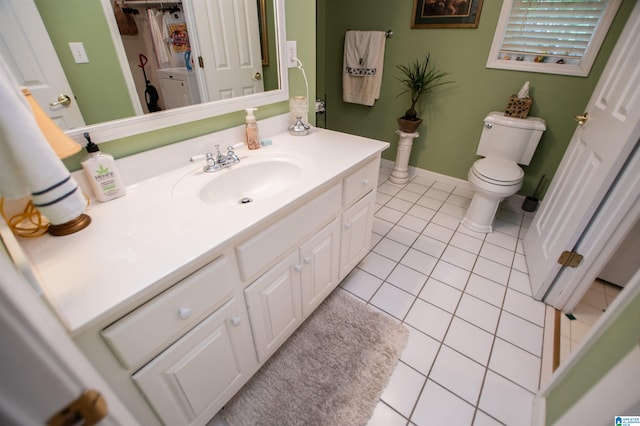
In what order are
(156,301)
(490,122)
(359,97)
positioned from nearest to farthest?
(156,301), (490,122), (359,97)

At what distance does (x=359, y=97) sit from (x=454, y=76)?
89 cm

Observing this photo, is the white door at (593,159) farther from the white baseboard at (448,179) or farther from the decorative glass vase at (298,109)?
the decorative glass vase at (298,109)

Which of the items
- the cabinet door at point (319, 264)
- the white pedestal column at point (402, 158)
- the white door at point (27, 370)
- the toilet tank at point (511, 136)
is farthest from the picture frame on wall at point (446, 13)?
the white door at point (27, 370)

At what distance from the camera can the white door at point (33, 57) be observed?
734 millimetres

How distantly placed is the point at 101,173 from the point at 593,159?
204 cm

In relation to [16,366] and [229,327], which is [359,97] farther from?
[16,366]

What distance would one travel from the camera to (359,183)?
138cm

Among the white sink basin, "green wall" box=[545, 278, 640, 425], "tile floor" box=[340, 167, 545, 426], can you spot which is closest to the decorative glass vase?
the white sink basin

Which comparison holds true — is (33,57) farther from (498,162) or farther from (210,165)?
(498,162)

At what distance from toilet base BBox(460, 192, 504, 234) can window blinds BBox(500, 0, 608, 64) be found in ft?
3.45

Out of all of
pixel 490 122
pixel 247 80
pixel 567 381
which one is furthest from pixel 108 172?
pixel 490 122

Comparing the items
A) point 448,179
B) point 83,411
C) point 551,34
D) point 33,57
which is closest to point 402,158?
point 448,179

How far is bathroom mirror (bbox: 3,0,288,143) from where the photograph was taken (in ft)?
2.86

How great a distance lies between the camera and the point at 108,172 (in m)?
0.90
